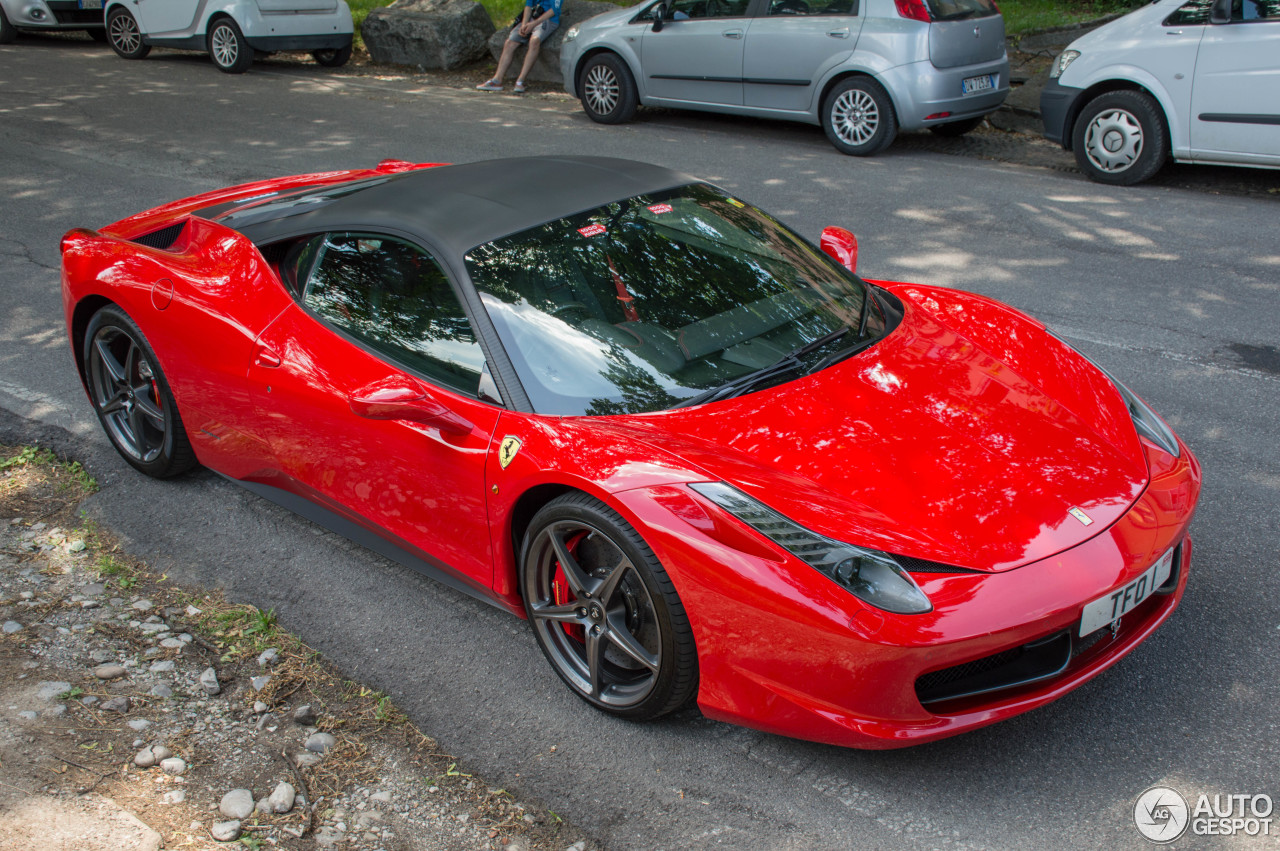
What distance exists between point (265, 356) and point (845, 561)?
2083 millimetres

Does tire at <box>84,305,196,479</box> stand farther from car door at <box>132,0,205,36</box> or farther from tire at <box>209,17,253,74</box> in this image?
car door at <box>132,0,205,36</box>

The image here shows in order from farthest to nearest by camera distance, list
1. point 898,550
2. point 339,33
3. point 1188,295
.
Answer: point 339,33, point 1188,295, point 898,550

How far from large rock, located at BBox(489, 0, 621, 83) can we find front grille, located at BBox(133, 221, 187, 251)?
906 centimetres

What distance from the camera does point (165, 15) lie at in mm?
13531

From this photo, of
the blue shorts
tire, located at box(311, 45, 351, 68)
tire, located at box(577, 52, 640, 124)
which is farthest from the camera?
tire, located at box(311, 45, 351, 68)

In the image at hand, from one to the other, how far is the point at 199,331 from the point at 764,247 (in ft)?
6.61

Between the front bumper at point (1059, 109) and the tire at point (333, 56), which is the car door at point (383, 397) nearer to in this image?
the front bumper at point (1059, 109)

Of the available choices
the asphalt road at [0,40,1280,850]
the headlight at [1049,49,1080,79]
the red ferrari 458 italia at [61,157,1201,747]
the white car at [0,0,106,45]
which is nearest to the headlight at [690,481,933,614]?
the red ferrari 458 italia at [61,157,1201,747]

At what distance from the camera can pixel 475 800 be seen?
257 centimetres

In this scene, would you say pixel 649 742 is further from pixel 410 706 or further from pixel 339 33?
pixel 339 33

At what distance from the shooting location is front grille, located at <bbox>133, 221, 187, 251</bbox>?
409cm

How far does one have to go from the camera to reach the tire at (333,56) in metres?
13.8

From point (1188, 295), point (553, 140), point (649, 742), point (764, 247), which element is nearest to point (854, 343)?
point (764, 247)

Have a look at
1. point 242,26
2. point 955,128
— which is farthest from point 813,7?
point 242,26
